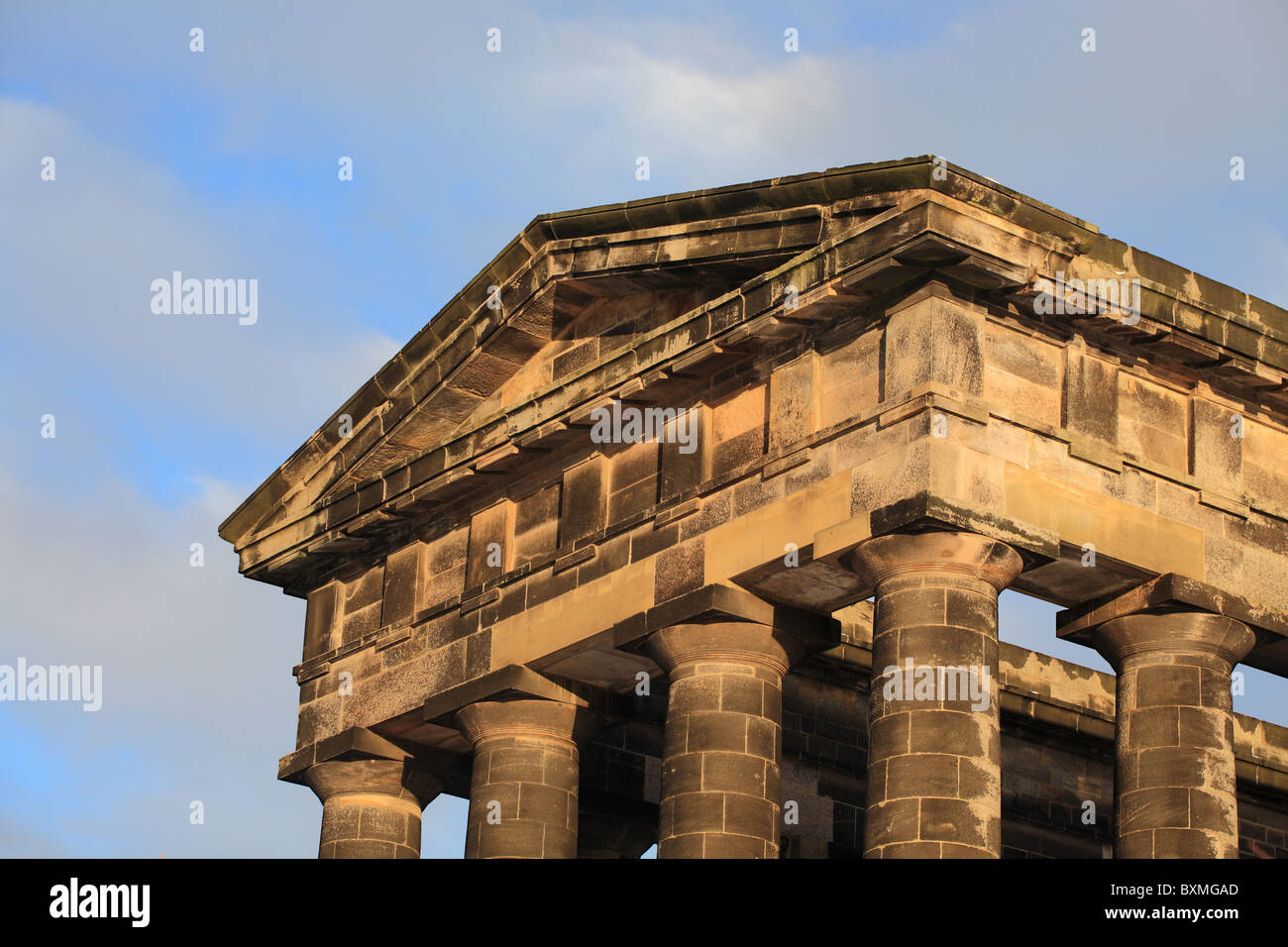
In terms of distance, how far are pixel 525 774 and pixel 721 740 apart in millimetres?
4712

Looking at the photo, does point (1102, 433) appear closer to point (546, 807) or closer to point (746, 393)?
point (746, 393)

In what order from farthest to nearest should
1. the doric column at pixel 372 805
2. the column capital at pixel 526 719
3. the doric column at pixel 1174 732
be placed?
the doric column at pixel 372 805 → the column capital at pixel 526 719 → the doric column at pixel 1174 732

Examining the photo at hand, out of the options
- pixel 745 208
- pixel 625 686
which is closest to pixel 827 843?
pixel 625 686

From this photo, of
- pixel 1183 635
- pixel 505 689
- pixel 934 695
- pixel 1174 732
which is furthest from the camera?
pixel 505 689

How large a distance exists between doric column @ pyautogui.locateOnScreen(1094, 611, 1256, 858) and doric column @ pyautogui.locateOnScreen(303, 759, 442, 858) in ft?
39.9

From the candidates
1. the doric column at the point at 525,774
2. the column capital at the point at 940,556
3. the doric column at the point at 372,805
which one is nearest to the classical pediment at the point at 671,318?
the column capital at the point at 940,556

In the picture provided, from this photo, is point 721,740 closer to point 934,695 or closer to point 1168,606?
point 934,695

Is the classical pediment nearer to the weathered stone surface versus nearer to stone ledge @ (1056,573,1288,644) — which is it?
the weathered stone surface

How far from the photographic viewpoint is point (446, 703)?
134 feet

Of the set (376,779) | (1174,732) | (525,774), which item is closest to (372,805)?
(376,779)

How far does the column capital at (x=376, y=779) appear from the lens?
141 ft

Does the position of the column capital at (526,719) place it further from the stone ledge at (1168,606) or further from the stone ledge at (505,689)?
the stone ledge at (1168,606)

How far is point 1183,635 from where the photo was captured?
117 ft

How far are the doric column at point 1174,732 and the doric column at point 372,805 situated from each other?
1217cm
